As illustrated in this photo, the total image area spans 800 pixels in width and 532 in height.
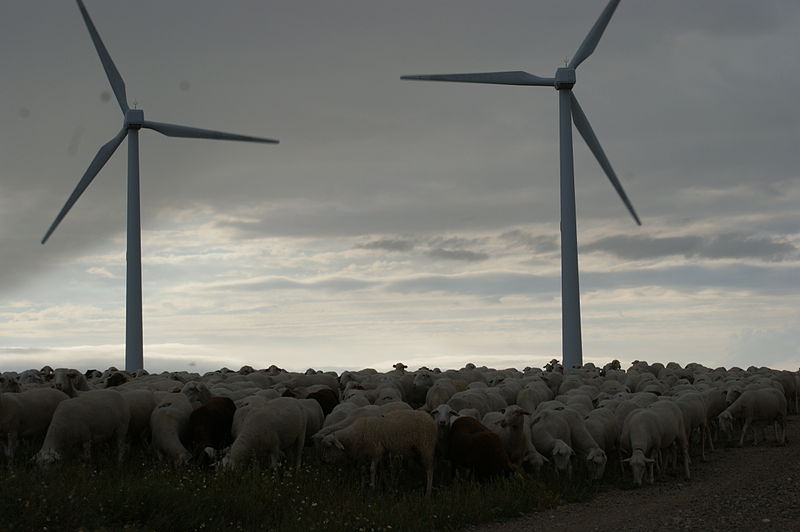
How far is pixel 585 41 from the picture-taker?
5309 centimetres

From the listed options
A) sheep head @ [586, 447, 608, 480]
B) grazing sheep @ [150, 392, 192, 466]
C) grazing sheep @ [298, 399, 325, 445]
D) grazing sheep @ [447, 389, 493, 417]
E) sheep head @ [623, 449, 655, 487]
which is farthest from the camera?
grazing sheep @ [447, 389, 493, 417]

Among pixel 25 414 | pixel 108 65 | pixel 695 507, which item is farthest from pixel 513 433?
pixel 108 65

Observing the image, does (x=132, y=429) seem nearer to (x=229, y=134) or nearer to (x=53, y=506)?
(x=53, y=506)

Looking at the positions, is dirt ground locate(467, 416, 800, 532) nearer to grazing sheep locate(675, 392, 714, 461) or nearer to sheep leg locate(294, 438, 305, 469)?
grazing sheep locate(675, 392, 714, 461)

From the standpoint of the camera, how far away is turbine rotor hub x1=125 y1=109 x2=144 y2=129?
177 feet

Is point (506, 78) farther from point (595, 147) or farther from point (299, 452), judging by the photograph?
point (299, 452)

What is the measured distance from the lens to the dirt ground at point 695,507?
15.5 m

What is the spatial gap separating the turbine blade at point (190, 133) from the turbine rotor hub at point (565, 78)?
16.8m

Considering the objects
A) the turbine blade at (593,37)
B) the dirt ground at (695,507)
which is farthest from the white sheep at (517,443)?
the turbine blade at (593,37)

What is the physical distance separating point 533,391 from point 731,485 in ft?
22.8

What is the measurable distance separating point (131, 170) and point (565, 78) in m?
25.6

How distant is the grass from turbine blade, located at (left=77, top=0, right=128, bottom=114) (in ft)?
128

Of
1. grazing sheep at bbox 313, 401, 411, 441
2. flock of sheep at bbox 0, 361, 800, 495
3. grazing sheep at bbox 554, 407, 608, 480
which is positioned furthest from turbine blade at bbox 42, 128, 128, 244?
grazing sheep at bbox 554, 407, 608, 480

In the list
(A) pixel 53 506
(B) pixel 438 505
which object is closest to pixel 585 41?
(B) pixel 438 505
